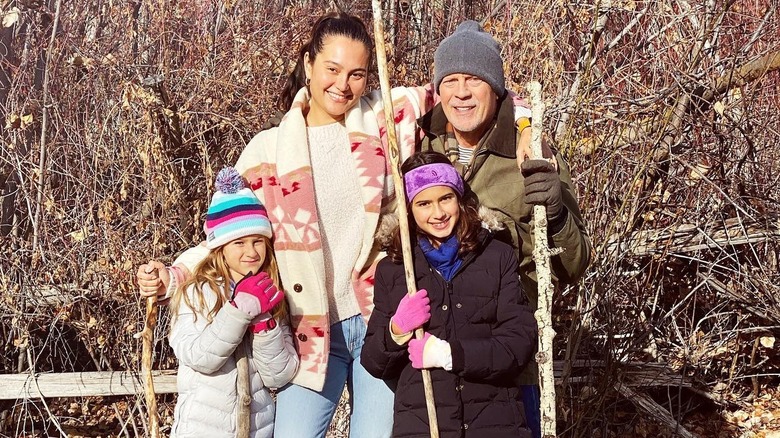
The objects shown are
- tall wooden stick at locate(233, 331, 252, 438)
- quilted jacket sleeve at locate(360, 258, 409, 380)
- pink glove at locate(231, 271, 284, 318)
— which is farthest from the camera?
tall wooden stick at locate(233, 331, 252, 438)

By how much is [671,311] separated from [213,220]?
301 cm

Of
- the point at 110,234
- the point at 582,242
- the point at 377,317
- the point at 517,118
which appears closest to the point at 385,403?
the point at 377,317

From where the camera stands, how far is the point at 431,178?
281cm

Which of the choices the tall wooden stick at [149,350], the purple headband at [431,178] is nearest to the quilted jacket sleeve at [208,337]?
the tall wooden stick at [149,350]

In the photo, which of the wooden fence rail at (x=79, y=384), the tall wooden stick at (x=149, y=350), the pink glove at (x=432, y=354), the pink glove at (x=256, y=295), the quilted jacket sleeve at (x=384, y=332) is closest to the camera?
the pink glove at (x=432, y=354)

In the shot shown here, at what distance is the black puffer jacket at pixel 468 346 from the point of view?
270 cm

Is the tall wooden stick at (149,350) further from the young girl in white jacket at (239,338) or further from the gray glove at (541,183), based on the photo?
the gray glove at (541,183)

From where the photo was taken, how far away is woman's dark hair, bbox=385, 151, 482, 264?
2.81m

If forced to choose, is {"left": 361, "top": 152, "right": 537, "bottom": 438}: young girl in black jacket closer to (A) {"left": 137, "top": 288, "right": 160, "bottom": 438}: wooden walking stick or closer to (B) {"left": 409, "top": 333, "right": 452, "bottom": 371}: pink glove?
(B) {"left": 409, "top": 333, "right": 452, "bottom": 371}: pink glove

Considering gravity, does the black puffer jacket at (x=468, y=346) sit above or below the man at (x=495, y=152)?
below

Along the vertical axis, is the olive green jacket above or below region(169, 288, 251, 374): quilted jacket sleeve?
above

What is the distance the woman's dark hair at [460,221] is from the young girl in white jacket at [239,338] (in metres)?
0.43

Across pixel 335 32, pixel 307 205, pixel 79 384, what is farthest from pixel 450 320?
pixel 79 384

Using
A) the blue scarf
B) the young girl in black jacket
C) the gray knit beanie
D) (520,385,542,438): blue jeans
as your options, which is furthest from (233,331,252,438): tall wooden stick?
the gray knit beanie
